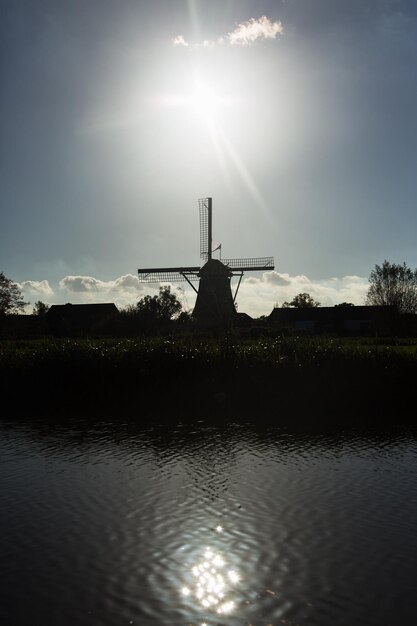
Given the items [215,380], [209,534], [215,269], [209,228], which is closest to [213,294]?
[215,269]

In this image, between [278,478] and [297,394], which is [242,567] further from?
[297,394]

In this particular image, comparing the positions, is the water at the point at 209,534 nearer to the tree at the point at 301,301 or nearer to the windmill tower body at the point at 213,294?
the windmill tower body at the point at 213,294

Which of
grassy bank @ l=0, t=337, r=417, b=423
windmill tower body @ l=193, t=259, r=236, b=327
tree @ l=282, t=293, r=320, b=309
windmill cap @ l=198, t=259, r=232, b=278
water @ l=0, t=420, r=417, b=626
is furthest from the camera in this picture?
tree @ l=282, t=293, r=320, b=309

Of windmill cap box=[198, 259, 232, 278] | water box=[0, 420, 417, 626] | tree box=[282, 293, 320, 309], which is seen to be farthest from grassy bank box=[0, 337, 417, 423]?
tree box=[282, 293, 320, 309]

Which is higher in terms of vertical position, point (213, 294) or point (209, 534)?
point (213, 294)

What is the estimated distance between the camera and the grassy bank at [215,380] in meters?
19.9

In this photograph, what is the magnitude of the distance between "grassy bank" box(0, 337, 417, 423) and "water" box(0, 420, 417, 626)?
6.24m

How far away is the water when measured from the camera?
225 inches

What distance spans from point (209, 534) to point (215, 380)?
43.9 feet

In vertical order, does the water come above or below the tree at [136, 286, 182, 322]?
below

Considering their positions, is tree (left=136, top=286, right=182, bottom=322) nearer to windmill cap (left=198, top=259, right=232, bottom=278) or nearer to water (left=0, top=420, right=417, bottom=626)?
windmill cap (left=198, top=259, right=232, bottom=278)

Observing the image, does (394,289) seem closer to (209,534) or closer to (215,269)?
(215,269)

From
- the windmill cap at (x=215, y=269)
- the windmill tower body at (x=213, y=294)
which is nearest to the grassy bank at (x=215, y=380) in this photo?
the windmill tower body at (x=213, y=294)

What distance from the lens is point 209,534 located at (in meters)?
7.76
